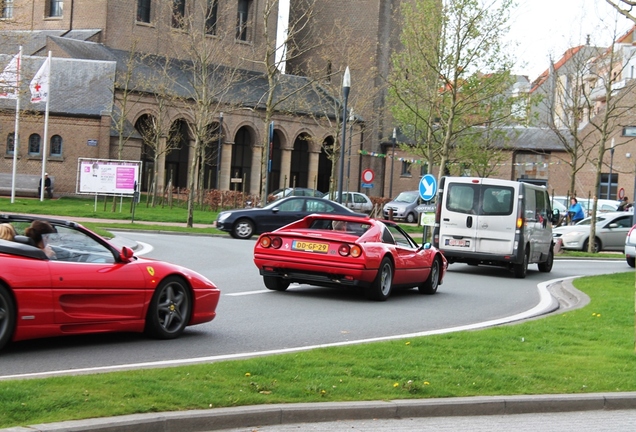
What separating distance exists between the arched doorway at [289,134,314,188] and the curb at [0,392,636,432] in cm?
6460

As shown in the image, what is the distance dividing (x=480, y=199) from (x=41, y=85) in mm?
27006

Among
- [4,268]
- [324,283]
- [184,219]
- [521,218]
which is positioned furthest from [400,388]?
[184,219]

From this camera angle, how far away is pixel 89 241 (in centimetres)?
963

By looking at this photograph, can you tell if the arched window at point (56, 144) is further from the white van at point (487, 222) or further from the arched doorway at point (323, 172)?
the white van at point (487, 222)

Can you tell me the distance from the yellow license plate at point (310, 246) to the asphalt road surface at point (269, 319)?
77 centimetres

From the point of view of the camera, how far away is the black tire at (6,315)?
8.26m

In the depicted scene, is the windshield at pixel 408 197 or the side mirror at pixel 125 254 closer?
the side mirror at pixel 125 254

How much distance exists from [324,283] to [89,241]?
5834 mm

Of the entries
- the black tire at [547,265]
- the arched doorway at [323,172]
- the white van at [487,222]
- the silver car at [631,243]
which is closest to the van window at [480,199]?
the white van at [487,222]

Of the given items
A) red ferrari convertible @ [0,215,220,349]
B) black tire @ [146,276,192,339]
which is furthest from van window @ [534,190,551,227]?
black tire @ [146,276,192,339]

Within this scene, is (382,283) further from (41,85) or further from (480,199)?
(41,85)

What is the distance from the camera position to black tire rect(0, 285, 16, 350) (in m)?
8.26

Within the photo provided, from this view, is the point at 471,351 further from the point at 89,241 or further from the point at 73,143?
the point at 73,143

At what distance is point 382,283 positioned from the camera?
15.2m
